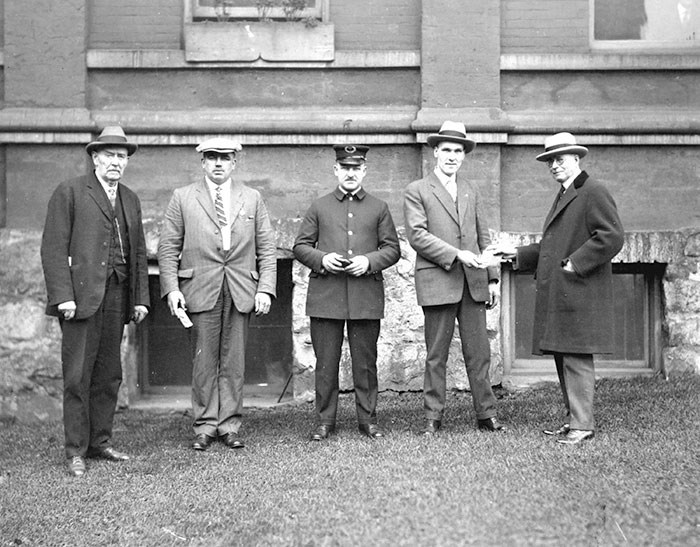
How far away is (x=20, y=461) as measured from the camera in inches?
246

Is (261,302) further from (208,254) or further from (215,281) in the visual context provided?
(208,254)

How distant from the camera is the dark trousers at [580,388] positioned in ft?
19.8

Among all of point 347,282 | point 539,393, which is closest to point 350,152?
point 347,282

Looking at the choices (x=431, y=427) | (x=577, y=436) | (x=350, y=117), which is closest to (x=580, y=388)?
(x=577, y=436)

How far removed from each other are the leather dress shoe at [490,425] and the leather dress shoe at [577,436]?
19.2 inches

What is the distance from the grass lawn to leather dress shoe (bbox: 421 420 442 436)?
11 cm

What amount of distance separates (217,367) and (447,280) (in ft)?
5.53

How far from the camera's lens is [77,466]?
582 centimetres

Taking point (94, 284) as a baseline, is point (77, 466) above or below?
below

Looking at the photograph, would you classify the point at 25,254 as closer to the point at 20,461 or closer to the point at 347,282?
the point at 20,461

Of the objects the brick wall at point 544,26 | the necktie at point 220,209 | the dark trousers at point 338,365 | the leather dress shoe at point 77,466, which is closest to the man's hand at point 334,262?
the dark trousers at point 338,365

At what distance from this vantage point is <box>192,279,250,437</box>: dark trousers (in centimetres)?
636

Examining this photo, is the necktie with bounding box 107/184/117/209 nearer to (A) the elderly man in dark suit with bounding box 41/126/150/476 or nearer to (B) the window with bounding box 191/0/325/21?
(A) the elderly man in dark suit with bounding box 41/126/150/476

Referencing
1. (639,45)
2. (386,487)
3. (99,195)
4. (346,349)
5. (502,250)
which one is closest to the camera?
(386,487)
